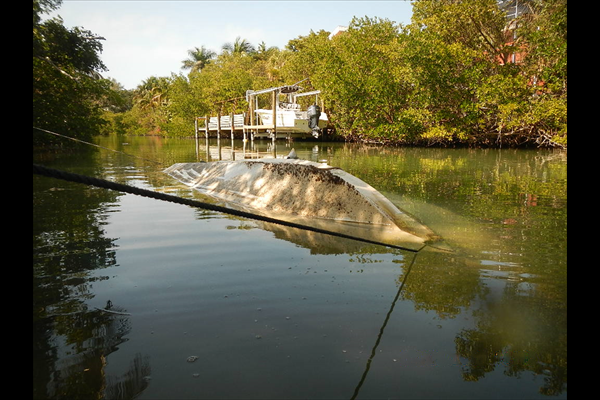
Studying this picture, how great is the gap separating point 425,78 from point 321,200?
18.9 meters

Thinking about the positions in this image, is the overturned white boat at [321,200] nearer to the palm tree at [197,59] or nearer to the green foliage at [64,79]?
the green foliage at [64,79]

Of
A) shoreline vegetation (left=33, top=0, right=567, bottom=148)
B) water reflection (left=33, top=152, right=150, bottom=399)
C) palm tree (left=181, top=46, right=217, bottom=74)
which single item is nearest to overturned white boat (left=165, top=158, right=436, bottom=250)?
water reflection (left=33, top=152, right=150, bottom=399)

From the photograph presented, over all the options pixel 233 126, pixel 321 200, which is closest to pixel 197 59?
pixel 233 126

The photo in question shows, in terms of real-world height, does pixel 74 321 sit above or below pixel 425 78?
below

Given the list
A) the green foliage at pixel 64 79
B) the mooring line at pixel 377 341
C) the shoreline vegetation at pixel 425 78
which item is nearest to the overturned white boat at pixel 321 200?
the mooring line at pixel 377 341

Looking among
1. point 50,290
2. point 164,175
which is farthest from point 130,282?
point 164,175

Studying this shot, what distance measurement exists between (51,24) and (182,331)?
673 inches

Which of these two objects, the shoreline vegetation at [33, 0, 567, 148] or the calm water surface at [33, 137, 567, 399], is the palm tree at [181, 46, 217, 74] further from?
the calm water surface at [33, 137, 567, 399]

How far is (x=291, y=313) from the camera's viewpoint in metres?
2.58

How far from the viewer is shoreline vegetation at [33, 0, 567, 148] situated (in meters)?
15.6

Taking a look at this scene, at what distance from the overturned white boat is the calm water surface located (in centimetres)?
35

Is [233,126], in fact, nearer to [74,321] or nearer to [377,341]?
[74,321]

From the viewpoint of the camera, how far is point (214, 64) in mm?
48625
